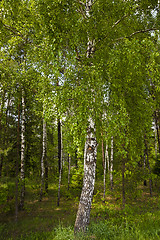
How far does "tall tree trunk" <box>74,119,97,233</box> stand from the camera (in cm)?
514

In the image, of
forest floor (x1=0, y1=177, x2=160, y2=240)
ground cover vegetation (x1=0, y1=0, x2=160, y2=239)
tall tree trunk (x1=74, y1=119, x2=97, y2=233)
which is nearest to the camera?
ground cover vegetation (x1=0, y1=0, x2=160, y2=239)

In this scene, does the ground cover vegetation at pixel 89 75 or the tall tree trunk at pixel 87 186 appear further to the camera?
the tall tree trunk at pixel 87 186

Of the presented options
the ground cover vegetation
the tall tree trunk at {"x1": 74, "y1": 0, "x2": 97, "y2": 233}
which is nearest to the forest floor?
the ground cover vegetation

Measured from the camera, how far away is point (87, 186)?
5.28 meters

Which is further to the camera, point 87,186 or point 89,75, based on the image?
point 87,186

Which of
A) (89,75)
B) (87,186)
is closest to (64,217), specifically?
(87,186)

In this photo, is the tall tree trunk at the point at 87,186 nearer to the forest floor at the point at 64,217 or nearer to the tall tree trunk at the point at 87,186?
the tall tree trunk at the point at 87,186

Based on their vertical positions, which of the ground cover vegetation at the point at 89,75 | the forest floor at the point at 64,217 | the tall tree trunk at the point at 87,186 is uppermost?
the ground cover vegetation at the point at 89,75

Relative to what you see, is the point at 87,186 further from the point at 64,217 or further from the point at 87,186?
the point at 64,217

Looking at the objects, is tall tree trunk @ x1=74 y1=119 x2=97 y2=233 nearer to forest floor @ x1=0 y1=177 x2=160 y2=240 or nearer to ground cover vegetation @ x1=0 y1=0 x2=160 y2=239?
ground cover vegetation @ x1=0 y1=0 x2=160 y2=239

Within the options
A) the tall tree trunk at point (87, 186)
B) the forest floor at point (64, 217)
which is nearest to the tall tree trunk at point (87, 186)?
the tall tree trunk at point (87, 186)

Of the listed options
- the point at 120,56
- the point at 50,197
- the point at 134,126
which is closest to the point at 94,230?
the point at 134,126

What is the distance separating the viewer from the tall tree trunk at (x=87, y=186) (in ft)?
16.9

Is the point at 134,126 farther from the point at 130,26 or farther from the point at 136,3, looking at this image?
the point at 136,3
